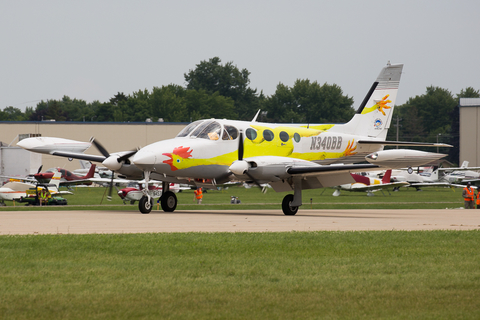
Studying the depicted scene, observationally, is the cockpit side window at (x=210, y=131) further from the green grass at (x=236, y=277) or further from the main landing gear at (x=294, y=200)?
the green grass at (x=236, y=277)

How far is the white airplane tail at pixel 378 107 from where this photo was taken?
91.2ft

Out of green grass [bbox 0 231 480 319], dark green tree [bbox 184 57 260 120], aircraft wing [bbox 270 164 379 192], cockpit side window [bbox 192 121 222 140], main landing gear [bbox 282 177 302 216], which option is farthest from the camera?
dark green tree [bbox 184 57 260 120]

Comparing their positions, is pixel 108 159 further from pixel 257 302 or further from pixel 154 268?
pixel 257 302

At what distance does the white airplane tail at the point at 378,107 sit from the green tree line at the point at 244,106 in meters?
106

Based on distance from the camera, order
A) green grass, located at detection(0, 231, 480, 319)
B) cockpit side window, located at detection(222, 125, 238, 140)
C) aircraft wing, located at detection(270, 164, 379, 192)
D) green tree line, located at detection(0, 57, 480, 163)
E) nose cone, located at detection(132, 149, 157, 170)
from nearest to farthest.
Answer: green grass, located at detection(0, 231, 480, 319) → nose cone, located at detection(132, 149, 157, 170) → aircraft wing, located at detection(270, 164, 379, 192) → cockpit side window, located at detection(222, 125, 238, 140) → green tree line, located at detection(0, 57, 480, 163)

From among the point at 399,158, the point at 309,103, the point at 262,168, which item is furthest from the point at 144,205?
the point at 309,103

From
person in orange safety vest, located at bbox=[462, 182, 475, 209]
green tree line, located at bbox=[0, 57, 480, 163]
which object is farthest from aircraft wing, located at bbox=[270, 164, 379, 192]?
Answer: green tree line, located at bbox=[0, 57, 480, 163]

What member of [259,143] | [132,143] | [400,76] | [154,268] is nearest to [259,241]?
[154,268]

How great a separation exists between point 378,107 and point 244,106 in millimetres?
127121

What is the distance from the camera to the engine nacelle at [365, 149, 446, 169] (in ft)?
68.6

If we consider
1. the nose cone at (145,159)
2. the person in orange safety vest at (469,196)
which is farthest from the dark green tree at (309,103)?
the nose cone at (145,159)

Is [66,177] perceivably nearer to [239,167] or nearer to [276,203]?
[276,203]

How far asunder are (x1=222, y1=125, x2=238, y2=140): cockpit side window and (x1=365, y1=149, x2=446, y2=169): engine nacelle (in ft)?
17.3

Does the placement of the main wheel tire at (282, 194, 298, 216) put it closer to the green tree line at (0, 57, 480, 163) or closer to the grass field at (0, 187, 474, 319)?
the grass field at (0, 187, 474, 319)
